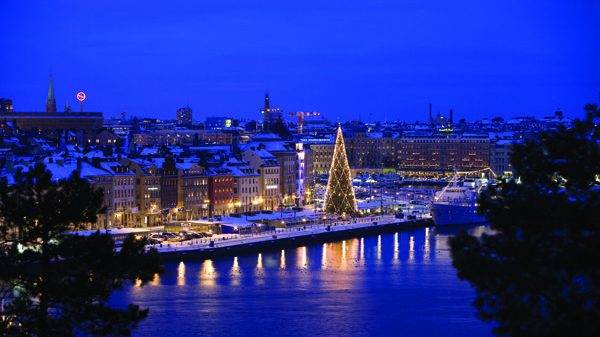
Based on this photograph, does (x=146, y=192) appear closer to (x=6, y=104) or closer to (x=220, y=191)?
(x=220, y=191)

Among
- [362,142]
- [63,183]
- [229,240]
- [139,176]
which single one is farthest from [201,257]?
[362,142]

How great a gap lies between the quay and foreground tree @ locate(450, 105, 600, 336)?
13.6 m

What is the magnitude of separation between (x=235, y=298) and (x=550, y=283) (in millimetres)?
9923

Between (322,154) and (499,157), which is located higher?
(322,154)

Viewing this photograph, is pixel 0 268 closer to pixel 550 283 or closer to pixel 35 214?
pixel 35 214

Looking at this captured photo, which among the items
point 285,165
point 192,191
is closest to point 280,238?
point 192,191

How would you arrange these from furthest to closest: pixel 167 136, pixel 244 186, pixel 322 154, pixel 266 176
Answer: pixel 167 136, pixel 322 154, pixel 266 176, pixel 244 186

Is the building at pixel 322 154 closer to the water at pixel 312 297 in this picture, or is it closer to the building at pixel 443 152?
the building at pixel 443 152

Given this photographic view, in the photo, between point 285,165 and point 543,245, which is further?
point 285,165

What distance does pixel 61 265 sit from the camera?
6508 mm

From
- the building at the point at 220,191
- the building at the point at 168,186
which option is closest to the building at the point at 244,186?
the building at the point at 220,191

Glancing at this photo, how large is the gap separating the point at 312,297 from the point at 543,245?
9754 millimetres

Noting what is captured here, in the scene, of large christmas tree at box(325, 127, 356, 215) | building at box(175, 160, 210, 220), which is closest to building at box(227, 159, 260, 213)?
building at box(175, 160, 210, 220)

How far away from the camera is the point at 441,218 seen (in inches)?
1053
